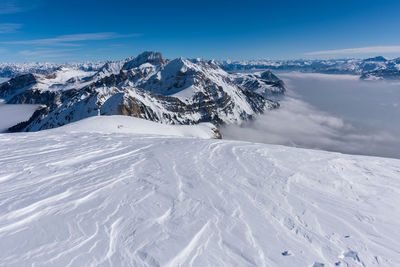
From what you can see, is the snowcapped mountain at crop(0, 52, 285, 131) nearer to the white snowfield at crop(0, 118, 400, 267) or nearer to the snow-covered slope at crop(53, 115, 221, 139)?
the snow-covered slope at crop(53, 115, 221, 139)

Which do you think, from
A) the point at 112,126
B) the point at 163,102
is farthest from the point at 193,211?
the point at 163,102

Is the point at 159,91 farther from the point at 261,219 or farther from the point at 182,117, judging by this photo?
the point at 261,219

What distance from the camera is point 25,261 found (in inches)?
153

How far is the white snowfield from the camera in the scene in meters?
4.27

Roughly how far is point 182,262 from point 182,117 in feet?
407

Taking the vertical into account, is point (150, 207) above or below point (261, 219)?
above

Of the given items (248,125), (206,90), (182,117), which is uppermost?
(206,90)

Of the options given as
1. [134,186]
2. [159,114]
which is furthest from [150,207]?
[159,114]

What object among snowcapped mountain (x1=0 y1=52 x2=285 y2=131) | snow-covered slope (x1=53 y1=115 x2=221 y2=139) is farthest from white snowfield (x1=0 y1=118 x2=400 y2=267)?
snowcapped mountain (x1=0 y1=52 x2=285 y2=131)

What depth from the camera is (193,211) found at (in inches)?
224

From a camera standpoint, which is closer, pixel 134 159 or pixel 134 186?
pixel 134 186

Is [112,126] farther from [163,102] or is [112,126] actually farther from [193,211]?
[163,102]

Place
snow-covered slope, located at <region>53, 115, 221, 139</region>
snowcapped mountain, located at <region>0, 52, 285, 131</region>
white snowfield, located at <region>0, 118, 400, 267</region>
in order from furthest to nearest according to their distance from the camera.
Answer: snowcapped mountain, located at <region>0, 52, 285, 131</region>, snow-covered slope, located at <region>53, 115, 221, 139</region>, white snowfield, located at <region>0, 118, 400, 267</region>

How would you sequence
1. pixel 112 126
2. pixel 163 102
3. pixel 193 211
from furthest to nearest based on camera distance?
1. pixel 163 102
2. pixel 112 126
3. pixel 193 211
